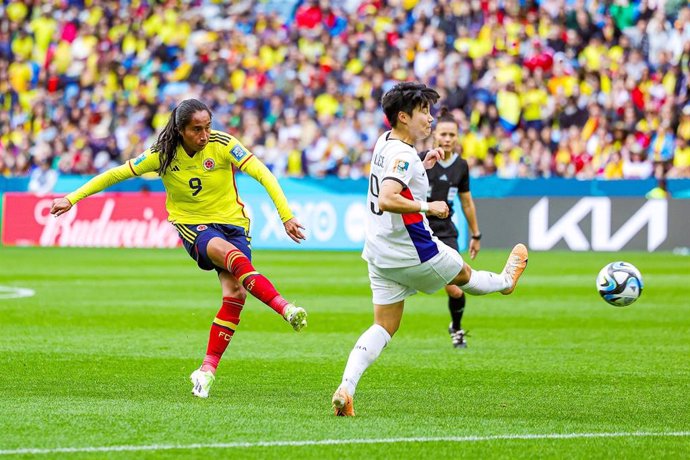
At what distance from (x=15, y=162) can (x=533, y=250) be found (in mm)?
15265

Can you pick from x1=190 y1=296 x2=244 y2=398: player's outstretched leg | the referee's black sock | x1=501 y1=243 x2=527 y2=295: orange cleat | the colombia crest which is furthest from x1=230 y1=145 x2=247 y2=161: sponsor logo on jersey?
the referee's black sock

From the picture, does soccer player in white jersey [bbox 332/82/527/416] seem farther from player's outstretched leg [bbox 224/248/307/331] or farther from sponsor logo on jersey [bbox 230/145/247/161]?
sponsor logo on jersey [bbox 230/145/247/161]

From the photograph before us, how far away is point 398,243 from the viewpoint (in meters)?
7.81

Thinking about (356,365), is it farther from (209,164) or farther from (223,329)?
(209,164)

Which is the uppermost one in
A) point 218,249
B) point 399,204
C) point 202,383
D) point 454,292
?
point 399,204

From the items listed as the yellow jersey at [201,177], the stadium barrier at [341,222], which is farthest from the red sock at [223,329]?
A: the stadium barrier at [341,222]

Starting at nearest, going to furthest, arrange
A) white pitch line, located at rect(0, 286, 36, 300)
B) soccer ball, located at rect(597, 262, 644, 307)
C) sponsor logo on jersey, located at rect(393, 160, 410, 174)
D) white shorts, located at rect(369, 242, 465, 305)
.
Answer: sponsor logo on jersey, located at rect(393, 160, 410, 174)
white shorts, located at rect(369, 242, 465, 305)
soccer ball, located at rect(597, 262, 644, 307)
white pitch line, located at rect(0, 286, 36, 300)

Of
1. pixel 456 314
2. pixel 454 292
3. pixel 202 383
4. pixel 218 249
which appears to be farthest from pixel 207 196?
pixel 456 314

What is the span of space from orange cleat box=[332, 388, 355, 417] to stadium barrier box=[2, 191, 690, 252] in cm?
1570

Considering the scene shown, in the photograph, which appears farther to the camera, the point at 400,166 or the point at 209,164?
the point at 209,164

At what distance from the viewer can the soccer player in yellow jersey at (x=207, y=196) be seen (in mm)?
8703

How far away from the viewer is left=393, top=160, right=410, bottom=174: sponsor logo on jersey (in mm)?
7520

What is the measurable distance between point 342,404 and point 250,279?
138 centimetres

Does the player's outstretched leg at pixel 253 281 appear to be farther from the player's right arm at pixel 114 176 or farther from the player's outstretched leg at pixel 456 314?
the player's outstretched leg at pixel 456 314
